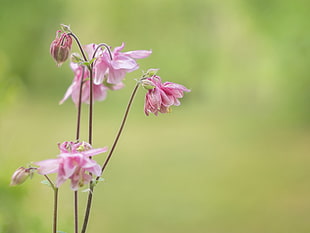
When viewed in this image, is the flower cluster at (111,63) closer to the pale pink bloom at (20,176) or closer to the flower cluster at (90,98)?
the flower cluster at (90,98)

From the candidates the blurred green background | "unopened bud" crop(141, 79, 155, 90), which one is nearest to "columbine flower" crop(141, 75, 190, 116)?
"unopened bud" crop(141, 79, 155, 90)

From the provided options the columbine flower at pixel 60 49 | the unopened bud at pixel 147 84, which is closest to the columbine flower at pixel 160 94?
the unopened bud at pixel 147 84

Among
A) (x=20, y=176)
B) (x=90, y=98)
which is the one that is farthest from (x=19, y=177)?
(x=90, y=98)

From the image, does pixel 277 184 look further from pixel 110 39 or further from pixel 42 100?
pixel 42 100

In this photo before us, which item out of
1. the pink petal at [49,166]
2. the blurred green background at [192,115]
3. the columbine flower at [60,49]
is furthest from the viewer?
the blurred green background at [192,115]

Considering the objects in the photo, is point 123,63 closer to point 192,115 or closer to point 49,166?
point 49,166

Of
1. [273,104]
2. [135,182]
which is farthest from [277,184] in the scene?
[273,104]
